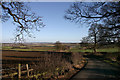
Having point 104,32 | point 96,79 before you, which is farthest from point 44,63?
point 104,32

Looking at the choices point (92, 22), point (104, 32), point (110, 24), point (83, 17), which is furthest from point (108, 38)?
point (83, 17)

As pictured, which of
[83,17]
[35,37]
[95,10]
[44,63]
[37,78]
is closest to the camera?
[37,78]

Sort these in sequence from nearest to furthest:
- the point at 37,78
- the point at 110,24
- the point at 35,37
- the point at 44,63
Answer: the point at 37,78 < the point at 44,63 < the point at 35,37 < the point at 110,24

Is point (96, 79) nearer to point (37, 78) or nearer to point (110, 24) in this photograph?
point (37, 78)

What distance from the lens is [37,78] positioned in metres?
7.03

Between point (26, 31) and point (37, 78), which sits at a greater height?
point (26, 31)

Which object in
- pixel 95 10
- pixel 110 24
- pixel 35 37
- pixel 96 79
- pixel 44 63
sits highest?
pixel 95 10

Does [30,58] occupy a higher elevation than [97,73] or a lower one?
lower

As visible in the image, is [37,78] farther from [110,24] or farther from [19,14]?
[110,24]

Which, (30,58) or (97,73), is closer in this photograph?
(97,73)

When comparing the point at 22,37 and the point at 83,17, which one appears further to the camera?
the point at 83,17

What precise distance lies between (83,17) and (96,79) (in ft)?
20.6

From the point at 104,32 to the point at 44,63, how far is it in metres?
8.58

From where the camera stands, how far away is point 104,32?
1265 centimetres
